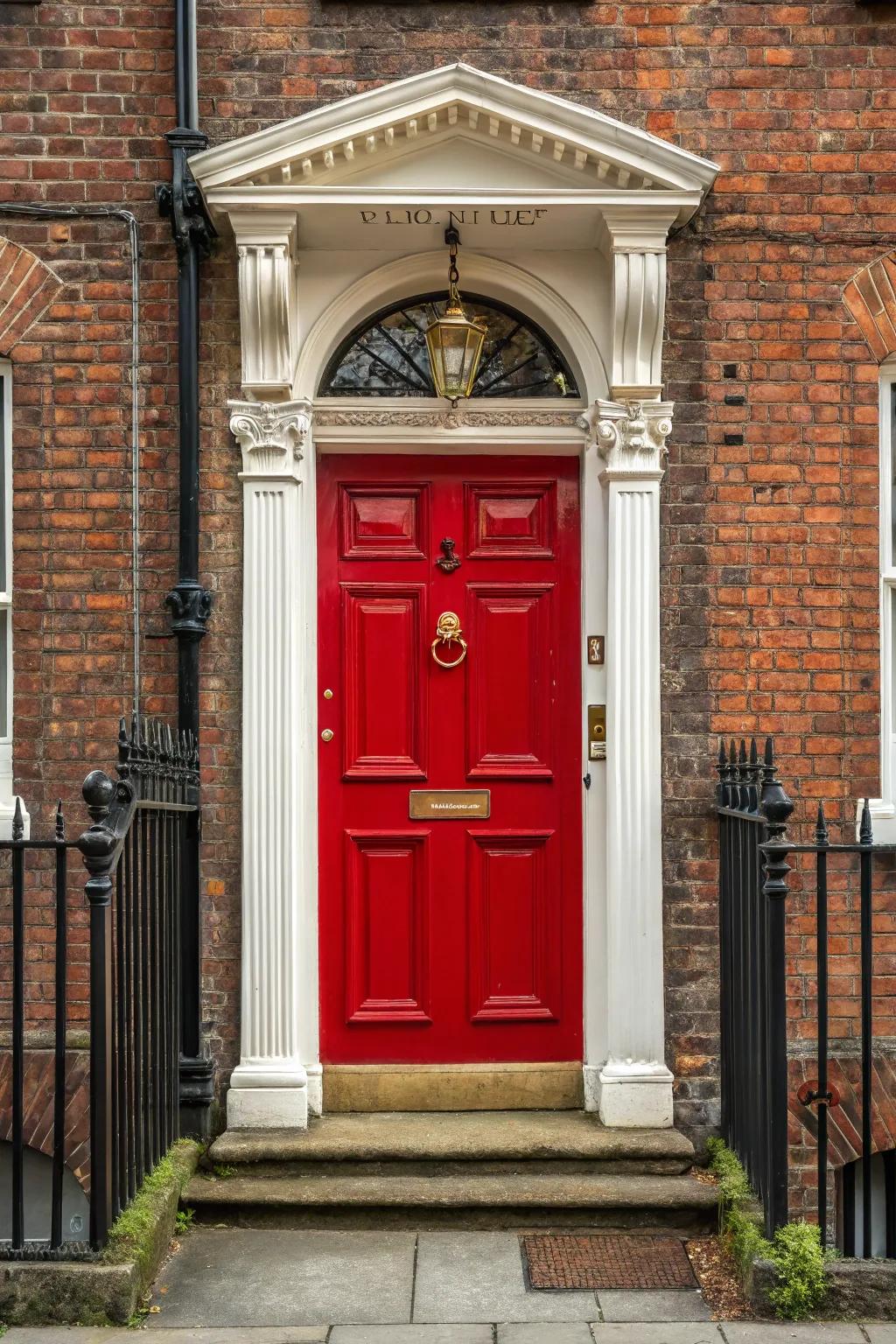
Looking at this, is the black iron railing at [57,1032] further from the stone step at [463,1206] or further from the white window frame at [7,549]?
the white window frame at [7,549]

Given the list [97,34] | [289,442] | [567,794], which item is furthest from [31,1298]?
[97,34]

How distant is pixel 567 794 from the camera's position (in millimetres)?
5734

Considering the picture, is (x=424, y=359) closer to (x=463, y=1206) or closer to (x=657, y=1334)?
(x=463, y=1206)

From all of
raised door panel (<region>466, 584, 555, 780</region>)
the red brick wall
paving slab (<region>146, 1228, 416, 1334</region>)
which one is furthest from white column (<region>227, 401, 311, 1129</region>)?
raised door panel (<region>466, 584, 555, 780</region>)

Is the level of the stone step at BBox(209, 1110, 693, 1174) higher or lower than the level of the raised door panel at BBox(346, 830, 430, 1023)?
lower

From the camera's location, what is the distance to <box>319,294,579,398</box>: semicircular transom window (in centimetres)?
578

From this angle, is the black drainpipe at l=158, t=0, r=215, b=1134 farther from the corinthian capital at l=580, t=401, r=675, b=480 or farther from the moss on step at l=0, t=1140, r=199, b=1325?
the corinthian capital at l=580, t=401, r=675, b=480

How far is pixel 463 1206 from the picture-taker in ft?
15.9

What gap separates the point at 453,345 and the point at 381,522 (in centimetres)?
80

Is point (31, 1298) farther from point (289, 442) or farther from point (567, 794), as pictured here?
point (289, 442)

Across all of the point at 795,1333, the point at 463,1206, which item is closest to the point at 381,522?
the point at 463,1206

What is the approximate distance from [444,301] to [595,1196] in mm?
3610

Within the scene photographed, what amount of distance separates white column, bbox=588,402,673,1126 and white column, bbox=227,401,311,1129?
124cm

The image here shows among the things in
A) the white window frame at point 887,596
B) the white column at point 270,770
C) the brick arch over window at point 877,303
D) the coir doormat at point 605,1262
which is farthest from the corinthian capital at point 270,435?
the coir doormat at point 605,1262
